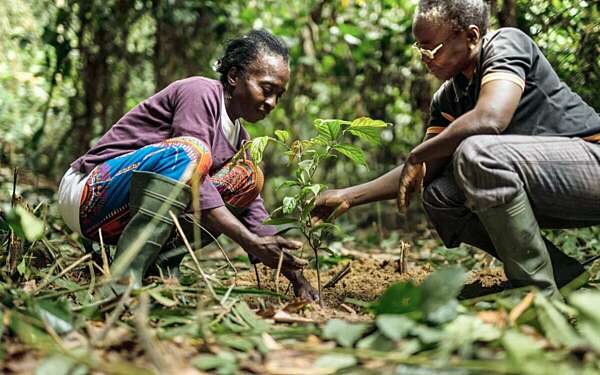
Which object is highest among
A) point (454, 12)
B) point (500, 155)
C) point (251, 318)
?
point (454, 12)

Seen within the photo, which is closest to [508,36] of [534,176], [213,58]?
[534,176]

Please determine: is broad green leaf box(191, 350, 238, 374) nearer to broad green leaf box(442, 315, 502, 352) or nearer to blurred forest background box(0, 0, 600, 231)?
broad green leaf box(442, 315, 502, 352)

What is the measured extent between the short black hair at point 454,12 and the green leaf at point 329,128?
1.61 feet

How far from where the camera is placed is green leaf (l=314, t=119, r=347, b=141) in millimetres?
1974

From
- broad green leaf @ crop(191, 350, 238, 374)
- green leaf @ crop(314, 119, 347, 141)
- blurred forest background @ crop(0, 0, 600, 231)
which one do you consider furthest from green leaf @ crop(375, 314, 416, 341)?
blurred forest background @ crop(0, 0, 600, 231)

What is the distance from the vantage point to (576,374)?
111 cm

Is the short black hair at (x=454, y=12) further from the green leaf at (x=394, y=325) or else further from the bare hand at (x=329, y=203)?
the green leaf at (x=394, y=325)

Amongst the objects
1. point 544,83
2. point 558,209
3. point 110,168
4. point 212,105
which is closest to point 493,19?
point 544,83

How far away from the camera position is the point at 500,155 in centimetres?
191

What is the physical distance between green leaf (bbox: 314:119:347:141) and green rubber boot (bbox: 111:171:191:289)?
429mm

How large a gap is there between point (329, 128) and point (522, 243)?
25.5 inches

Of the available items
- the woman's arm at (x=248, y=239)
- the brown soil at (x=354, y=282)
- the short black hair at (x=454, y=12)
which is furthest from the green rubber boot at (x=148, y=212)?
the short black hair at (x=454, y=12)

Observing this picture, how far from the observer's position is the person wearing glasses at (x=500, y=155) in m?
1.91

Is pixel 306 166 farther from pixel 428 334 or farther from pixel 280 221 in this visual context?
pixel 428 334
